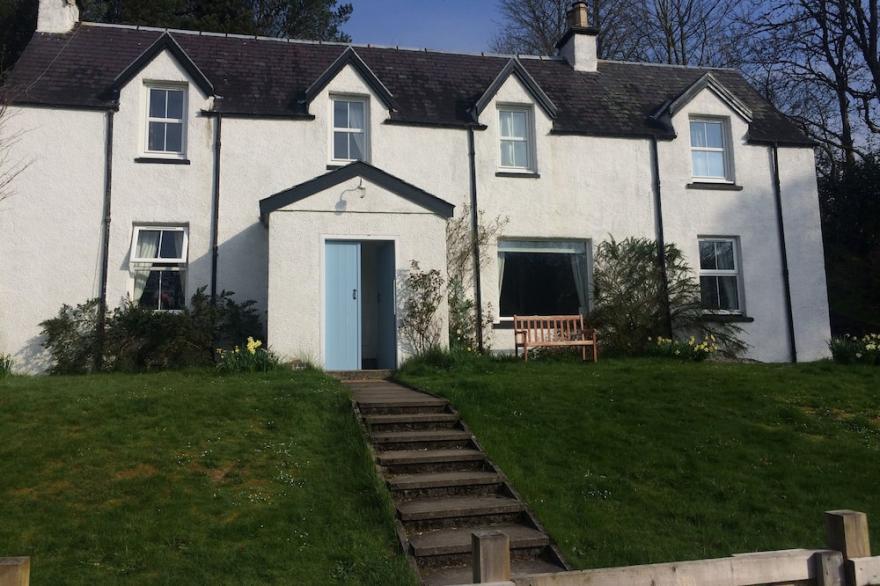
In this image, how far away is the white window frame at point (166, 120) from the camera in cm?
1542

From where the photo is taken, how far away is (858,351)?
14.1 m

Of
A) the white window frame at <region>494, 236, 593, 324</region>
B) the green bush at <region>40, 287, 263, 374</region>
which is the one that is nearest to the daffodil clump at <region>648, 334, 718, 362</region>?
the white window frame at <region>494, 236, 593, 324</region>

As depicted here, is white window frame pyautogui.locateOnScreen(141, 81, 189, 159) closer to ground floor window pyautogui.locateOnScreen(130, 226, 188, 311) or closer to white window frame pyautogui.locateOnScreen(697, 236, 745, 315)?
ground floor window pyautogui.locateOnScreen(130, 226, 188, 311)

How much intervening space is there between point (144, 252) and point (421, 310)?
5.94 meters

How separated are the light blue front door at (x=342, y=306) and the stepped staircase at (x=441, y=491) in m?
3.50

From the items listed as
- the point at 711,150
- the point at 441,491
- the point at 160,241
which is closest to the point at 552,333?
the point at 711,150

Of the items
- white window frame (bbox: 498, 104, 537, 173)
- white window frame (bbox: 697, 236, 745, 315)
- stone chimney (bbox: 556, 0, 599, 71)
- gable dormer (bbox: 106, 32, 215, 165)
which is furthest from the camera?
stone chimney (bbox: 556, 0, 599, 71)

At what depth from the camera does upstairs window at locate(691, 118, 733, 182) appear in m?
18.0

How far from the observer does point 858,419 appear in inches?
399

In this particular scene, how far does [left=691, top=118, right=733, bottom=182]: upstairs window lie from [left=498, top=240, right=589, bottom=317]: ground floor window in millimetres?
3776

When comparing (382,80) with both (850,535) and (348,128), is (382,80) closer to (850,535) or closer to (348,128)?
(348,128)

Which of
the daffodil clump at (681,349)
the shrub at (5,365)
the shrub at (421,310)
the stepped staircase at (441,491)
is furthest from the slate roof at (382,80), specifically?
the stepped staircase at (441,491)

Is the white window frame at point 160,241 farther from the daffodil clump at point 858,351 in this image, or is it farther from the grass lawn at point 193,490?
the daffodil clump at point 858,351

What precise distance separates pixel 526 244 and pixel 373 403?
8.08 m
